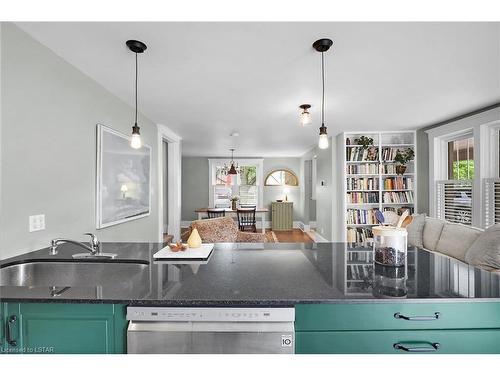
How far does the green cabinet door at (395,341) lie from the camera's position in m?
1.06

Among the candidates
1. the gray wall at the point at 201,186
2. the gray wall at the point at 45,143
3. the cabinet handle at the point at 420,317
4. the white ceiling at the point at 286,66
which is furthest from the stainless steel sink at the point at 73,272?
the gray wall at the point at 201,186

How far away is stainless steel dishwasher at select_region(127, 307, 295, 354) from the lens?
1.03 metres

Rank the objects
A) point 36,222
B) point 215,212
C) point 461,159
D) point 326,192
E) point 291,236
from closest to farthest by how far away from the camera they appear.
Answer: point 36,222 → point 461,159 → point 326,192 → point 215,212 → point 291,236

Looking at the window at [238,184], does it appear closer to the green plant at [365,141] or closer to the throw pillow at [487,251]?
the green plant at [365,141]

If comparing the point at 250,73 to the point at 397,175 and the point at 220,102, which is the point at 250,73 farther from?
the point at 397,175

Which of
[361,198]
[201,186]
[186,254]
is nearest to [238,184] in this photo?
[201,186]

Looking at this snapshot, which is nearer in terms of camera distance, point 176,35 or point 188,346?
point 188,346

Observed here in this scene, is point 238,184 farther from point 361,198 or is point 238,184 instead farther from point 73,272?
point 73,272

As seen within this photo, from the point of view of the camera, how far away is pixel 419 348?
1058 mm

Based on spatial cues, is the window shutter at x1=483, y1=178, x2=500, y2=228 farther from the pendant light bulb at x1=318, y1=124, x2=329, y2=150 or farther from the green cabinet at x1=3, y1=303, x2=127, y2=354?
the green cabinet at x1=3, y1=303, x2=127, y2=354

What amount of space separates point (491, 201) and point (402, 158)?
5.33 ft

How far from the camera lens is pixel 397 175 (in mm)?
4746

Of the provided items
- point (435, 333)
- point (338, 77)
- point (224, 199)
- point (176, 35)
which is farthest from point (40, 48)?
point (224, 199)
